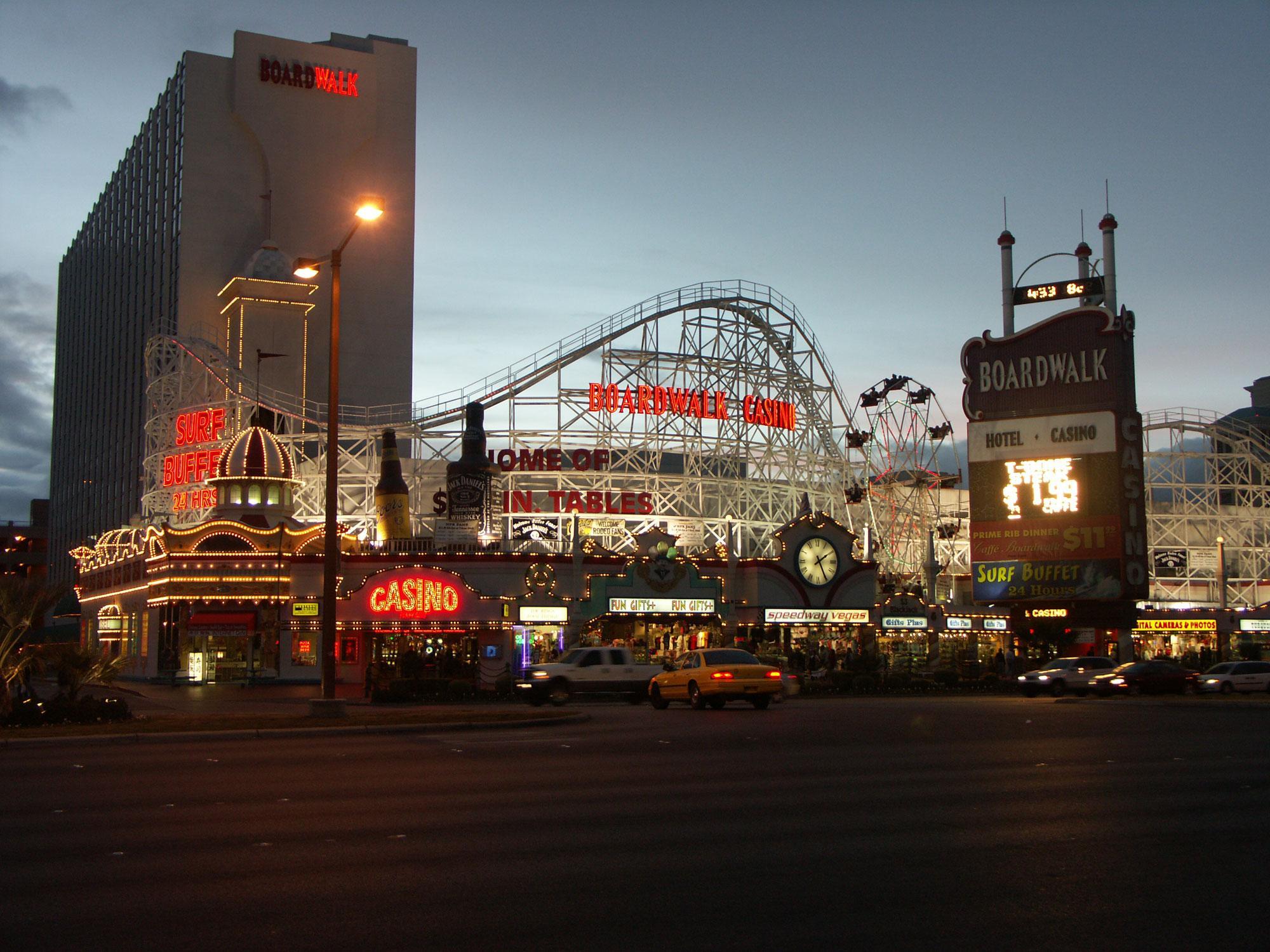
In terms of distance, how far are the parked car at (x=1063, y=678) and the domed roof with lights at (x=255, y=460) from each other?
3215 centimetres

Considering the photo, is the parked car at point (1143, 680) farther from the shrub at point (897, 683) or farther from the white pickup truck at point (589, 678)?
the white pickup truck at point (589, 678)

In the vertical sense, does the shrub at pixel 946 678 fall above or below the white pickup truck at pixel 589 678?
below

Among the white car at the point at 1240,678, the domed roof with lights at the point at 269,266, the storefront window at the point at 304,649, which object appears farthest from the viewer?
the domed roof with lights at the point at 269,266

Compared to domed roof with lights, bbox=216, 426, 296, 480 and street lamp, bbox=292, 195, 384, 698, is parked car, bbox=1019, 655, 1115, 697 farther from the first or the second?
domed roof with lights, bbox=216, 426, 296, 480

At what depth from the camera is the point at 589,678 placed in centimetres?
3353

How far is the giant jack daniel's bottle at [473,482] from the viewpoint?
54656 millimetres

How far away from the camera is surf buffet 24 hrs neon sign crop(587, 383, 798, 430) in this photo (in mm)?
60469

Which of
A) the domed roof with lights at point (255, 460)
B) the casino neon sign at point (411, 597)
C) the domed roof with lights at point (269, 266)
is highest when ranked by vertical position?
the domed roof with lights at point (269, 266)

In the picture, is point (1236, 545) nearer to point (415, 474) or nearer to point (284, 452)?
point (415, 474)

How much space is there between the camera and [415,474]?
2566 inches

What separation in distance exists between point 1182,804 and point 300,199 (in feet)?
288

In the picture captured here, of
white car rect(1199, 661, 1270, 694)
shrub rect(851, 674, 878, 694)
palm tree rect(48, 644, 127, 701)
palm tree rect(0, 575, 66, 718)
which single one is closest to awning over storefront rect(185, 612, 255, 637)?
shrub rect(851, 674, 878, 694)

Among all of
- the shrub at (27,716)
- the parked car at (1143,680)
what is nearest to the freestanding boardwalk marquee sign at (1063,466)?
the parked car at (1143,680)

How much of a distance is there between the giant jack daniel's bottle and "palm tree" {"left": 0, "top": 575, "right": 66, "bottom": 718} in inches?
1136
